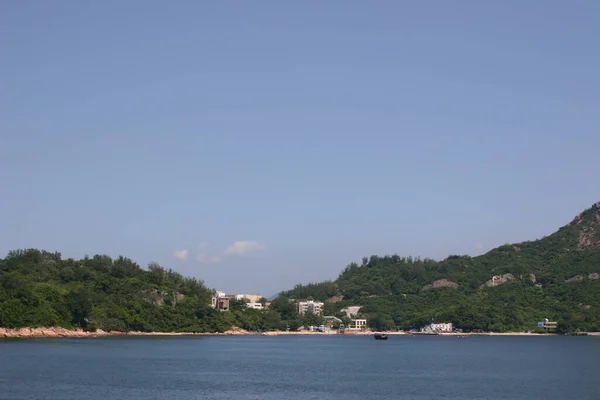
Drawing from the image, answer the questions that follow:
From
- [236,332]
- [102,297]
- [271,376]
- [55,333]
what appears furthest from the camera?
[236,332]

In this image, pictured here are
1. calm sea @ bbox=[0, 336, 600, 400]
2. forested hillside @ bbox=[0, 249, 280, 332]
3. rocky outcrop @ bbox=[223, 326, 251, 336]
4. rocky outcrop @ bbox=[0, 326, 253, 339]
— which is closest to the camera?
calm sea @ bbox=[0, 336, 600, 400]

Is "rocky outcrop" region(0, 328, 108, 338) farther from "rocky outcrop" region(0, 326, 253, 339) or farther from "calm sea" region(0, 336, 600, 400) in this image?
"calm sea" region(0, 336, 600, 400)

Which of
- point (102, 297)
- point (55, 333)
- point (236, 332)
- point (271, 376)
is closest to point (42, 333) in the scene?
point (55, 333)

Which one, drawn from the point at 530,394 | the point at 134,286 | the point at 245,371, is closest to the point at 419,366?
the point at 245,371

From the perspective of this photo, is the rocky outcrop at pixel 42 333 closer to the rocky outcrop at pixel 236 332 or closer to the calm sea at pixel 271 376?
the calm sea at pixel 271 376

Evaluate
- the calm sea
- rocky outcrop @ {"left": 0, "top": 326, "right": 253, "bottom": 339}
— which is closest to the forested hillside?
rocky outcrop @ {"left": 0, "top": 326, "right": 253, "bottom": 339}

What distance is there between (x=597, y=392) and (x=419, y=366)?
29.5m

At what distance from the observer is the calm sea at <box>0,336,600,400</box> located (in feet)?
183

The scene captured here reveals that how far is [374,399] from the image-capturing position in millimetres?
54281

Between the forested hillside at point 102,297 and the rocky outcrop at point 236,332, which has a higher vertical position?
the forested hillside at point 102,297

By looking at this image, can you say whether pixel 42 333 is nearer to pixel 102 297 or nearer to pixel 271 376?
pixel 102 297

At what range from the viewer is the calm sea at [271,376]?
55.7 m

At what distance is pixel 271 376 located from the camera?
69.9 m

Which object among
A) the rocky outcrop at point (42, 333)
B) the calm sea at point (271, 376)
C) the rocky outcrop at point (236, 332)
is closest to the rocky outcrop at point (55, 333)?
the rocky outcrop at point (42, 333)
